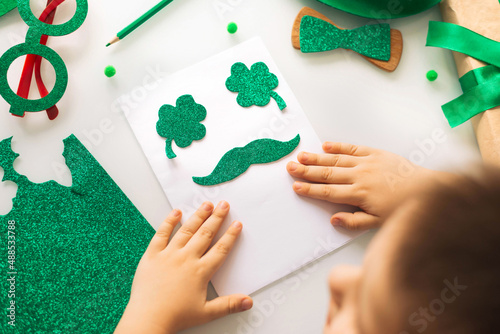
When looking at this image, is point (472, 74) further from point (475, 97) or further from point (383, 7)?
point (383, 7)

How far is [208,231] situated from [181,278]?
80mm

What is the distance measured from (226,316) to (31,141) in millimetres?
421

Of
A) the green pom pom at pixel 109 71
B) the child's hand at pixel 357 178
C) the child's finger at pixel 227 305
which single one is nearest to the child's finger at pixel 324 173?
the child's hand at pixel 357 178

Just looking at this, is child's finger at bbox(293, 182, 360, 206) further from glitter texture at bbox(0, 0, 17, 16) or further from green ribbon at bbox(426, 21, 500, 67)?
glitter texture at bbox(0, 0, 17, 16)

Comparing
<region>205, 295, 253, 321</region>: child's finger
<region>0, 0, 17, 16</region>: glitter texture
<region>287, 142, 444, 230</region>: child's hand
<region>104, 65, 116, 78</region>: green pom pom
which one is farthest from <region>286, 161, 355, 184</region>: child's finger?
<region>0, 0, 17, 16</region>: glitter texture

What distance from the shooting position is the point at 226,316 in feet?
1.78

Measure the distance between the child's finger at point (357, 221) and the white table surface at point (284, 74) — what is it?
2 cm

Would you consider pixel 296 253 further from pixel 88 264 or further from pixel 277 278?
pixel 88 264

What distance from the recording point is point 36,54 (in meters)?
0.57

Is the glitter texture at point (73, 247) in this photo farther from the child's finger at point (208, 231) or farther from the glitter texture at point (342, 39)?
the glitter texture at point (342, 39)

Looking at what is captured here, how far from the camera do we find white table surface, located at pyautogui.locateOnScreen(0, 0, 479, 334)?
57 cm

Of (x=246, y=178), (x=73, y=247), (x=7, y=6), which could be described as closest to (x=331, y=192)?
(x=246, y=178)

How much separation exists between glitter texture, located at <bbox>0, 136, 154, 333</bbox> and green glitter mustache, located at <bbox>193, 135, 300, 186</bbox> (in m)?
0.13

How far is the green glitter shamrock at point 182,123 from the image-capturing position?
59cm
